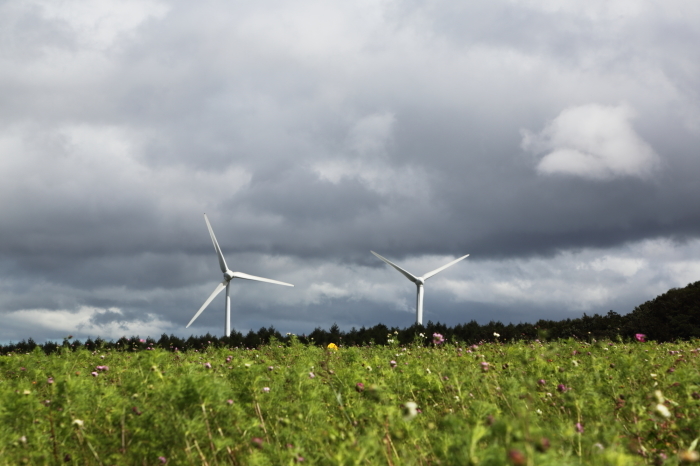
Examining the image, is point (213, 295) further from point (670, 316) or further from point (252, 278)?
point (670, 316)

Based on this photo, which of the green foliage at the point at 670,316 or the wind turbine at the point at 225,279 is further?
the wind turbine at the point at 225,279

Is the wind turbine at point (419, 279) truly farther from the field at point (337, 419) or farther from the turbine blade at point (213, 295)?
the field at point (337, 419)

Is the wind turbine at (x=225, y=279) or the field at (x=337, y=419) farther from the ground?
the wind turbine at (x=225, y=279)

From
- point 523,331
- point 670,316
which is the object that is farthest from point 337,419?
point 670,316

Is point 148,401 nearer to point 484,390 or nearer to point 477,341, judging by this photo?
point 484,390

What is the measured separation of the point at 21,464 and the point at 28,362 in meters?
7.61

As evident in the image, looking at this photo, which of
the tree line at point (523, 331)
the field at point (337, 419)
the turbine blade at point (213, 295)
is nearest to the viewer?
the field at point (337, 419)

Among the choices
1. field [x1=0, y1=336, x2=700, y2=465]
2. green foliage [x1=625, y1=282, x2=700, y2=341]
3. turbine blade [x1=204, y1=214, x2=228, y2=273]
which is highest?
turbine blade [x1=204, y1=214, x2=228, y2=273]

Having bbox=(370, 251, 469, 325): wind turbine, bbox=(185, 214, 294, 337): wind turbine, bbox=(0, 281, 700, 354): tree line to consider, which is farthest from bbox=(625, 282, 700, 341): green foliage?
bbox=(185, 214, 294, 337): wind turbine

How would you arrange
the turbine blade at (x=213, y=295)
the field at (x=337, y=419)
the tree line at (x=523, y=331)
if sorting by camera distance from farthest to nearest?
the turbine blade at (x=213, y=295), the tree line at (x=523, y=331), the field at (x=337, y=419)

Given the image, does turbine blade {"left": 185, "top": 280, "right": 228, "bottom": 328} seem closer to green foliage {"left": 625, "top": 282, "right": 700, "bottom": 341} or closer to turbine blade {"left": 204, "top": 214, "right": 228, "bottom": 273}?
turbine blade {"left": 204, "top": 214, "right": 228, "bottom": 273}

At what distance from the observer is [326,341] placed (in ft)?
77.2

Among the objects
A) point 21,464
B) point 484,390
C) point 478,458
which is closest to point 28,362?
point 21,464

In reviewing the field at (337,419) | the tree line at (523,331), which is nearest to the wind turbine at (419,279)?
the tree line at (523,331)
